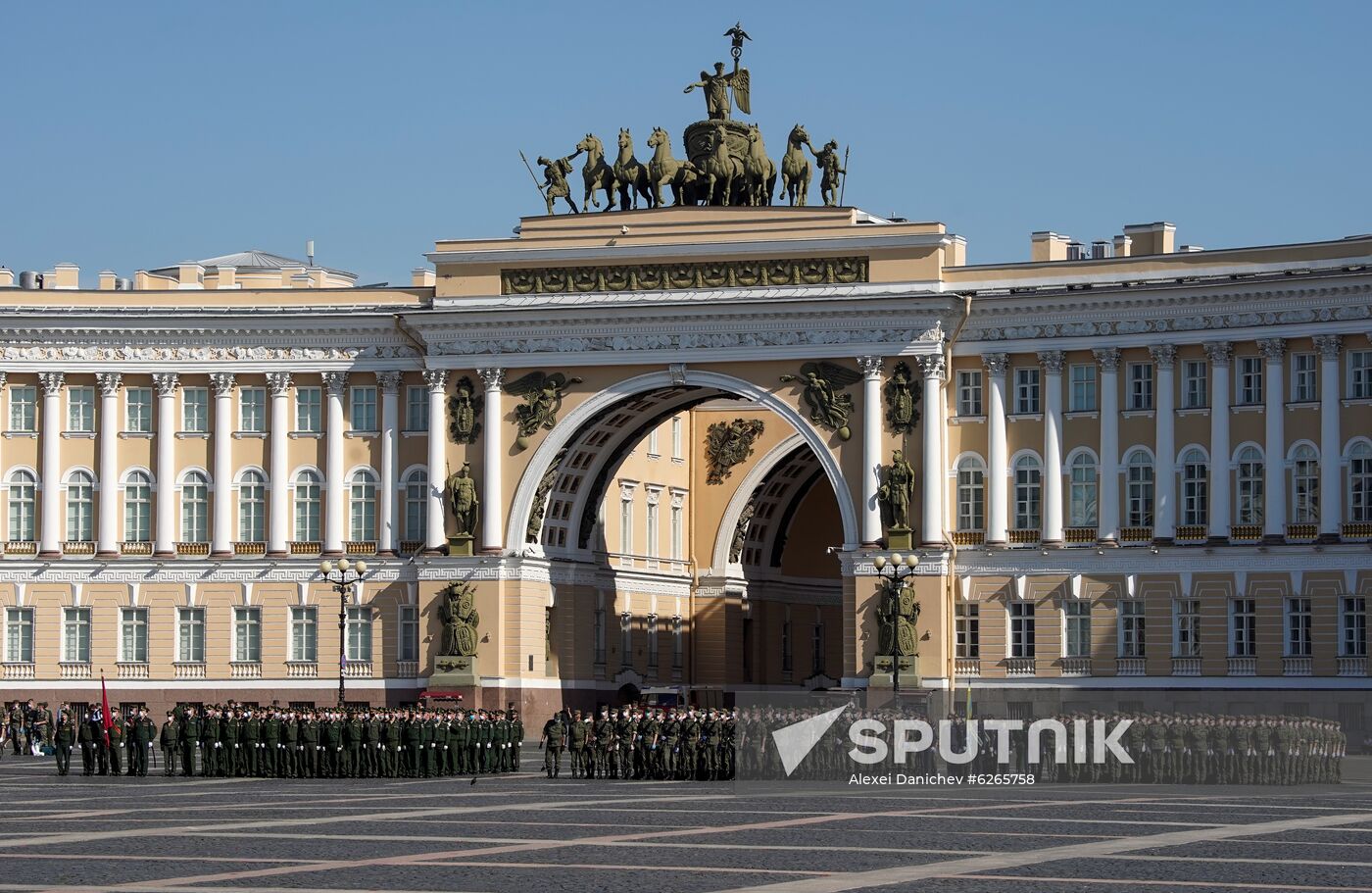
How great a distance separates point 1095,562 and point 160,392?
25.3 metres

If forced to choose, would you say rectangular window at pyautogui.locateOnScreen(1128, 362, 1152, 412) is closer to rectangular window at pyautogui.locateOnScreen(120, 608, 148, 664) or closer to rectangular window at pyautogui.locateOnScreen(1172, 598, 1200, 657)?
rectangular window at pyautogui.locateOnScreen(1172, 598, 1200, 657)

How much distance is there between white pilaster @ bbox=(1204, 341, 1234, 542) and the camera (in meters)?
65.2

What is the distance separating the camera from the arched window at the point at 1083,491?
67.0m

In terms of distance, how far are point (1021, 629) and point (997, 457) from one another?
14.4 ft

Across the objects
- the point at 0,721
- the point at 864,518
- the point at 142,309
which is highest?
the point at 142,309

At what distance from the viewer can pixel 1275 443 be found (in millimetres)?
64688

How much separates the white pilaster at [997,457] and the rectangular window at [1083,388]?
1.72 meters

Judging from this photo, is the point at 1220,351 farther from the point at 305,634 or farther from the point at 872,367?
the point at 305,634

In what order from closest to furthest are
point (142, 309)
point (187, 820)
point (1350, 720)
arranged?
point (187, 820) → point (1350, 720) → point (142, 309)

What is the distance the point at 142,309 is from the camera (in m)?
71.4

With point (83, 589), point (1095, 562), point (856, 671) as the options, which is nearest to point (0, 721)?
point (83, 589)

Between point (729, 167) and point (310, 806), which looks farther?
point (729, 167)

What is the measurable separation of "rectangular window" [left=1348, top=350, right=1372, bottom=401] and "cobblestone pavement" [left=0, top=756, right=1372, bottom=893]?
2189cm

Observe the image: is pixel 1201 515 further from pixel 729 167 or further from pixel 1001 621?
pixel 729 167
